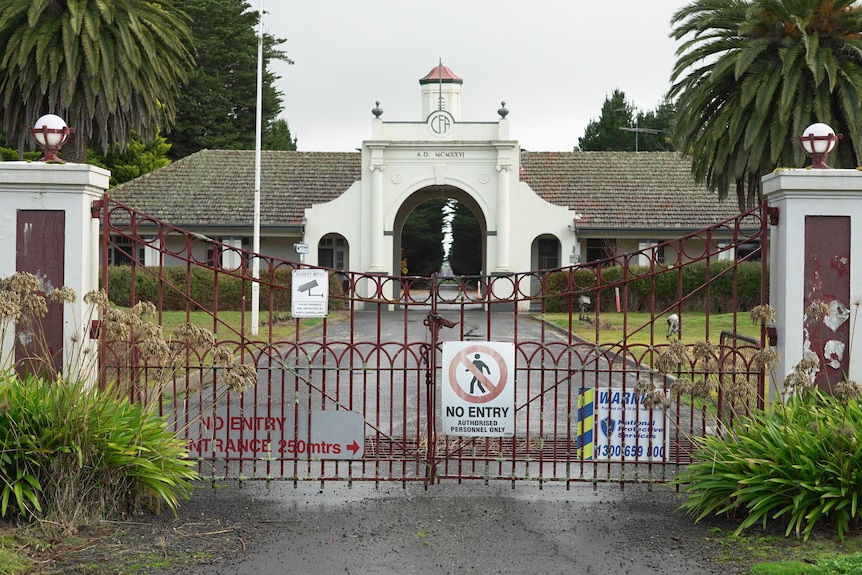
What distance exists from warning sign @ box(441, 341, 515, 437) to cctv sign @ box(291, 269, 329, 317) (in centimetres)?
110

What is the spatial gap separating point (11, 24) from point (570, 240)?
21372mm

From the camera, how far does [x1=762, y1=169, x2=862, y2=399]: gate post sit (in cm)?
723

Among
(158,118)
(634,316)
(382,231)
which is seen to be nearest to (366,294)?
(382,231)

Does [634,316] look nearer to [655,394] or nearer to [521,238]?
[521,238]

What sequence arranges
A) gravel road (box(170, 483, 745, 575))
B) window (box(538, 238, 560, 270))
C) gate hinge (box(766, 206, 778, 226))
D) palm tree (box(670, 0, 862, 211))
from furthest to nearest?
window (box(538, 238, 560, 270)) < palm tree (box(670, 0, 862, 211)) < gate hinge (box(766, 206, 778, 226)) < gravel road (box(170, 483, 745, 575))

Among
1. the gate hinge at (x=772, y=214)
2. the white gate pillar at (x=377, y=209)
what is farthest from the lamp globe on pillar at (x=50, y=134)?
the white gate pillar at (x=377, y=209)

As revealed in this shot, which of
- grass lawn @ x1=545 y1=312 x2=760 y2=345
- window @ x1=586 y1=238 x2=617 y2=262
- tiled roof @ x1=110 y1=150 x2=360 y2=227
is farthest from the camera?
window @ x1=586 y1=238 x2=617 y2=262

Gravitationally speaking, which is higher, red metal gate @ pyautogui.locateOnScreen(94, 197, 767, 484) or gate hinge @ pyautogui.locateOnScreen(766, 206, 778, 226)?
gate hinge @ pyautogui.locateOnScreen(766, 206, 778, 226)

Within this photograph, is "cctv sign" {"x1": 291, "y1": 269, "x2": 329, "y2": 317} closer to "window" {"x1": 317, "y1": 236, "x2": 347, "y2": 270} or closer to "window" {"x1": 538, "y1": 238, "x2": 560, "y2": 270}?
"window" {"x1": 317, "y1": 236, "x2": 347, "y2": 270}

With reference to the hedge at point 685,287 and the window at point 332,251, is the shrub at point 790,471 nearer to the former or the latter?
the hedge at point 685,287

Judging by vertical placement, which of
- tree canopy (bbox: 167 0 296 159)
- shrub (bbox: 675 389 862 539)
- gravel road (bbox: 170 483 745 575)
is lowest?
gravel road (bbox: 170 483 745 575)

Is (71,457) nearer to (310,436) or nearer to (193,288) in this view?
(310,436)

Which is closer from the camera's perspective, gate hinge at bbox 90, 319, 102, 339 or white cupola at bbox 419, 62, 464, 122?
gate hinge at bbox 90, 319, 102, 339

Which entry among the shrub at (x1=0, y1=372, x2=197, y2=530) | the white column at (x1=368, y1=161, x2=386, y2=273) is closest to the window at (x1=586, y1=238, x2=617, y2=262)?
the white column at (x1=368, y1=161, x2=386, y2=273)
